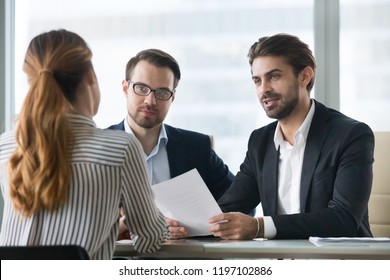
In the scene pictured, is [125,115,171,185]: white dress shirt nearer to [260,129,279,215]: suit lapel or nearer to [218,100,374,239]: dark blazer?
[218,100,374,239]: dark blazer

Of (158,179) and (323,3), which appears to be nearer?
(158,179)

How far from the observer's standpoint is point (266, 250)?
213cm

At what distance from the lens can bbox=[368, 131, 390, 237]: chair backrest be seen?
3037 millimetres

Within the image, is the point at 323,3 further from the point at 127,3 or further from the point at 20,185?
the point at 20,185

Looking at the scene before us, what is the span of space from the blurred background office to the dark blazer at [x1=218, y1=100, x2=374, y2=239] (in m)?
1.34

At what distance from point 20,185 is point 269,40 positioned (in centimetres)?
143

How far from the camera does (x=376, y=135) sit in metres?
3.13

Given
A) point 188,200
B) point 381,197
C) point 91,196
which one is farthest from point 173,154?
point 91,196

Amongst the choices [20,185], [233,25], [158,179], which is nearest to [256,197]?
[158,179]

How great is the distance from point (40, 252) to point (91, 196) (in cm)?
27

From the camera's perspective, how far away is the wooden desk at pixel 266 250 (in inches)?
82.0

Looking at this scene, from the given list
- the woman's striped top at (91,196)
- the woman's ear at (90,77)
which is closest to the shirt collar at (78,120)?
the woman's striped top at (91,196)

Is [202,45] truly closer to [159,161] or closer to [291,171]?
[159,161]
